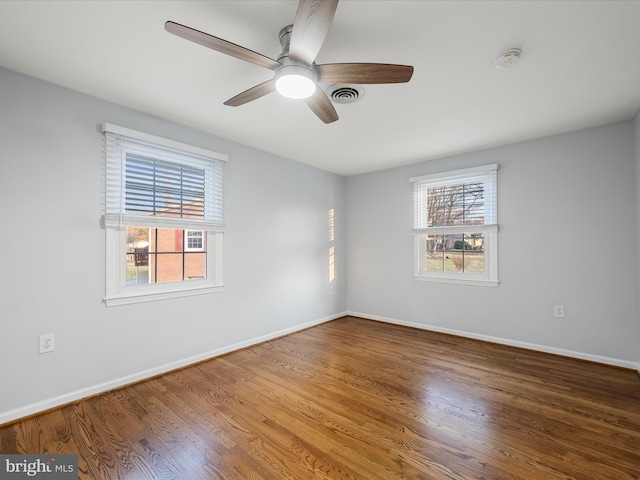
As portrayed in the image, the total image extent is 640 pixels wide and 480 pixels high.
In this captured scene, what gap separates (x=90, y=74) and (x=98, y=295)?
1.63 meters

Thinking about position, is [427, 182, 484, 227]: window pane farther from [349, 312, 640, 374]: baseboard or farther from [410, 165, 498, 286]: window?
[349, 312, 640, 374]: baseboard

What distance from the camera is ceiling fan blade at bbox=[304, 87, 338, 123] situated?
1.87 metres

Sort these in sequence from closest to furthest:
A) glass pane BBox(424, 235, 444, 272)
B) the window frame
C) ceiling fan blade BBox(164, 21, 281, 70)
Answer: ceiling fan blade BBox(164, 21, 281, 70), the window frame, glass pane BBox(424, 235, 444, 272)

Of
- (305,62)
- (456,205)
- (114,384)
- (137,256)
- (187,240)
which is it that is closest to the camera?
(305,62)

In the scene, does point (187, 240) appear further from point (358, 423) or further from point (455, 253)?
point (455, 253)

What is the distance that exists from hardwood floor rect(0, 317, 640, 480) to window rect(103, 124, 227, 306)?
2.87ft

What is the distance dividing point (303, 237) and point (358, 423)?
2.65 meters

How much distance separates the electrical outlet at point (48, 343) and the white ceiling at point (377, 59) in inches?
72.9

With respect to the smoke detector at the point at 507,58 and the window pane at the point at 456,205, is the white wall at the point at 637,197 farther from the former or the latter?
the smoke detector at the point at 507,58

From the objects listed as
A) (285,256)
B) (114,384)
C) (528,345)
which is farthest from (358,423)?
(528,345)

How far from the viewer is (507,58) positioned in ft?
6.14

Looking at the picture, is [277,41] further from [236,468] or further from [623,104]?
[623,104]

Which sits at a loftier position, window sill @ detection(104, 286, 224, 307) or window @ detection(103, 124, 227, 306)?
window @ detection(103, 124, 227, 306)

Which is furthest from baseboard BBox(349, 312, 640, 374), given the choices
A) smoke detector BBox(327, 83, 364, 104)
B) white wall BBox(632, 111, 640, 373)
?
smoke detector BBox(327, 83, 364, 104)
